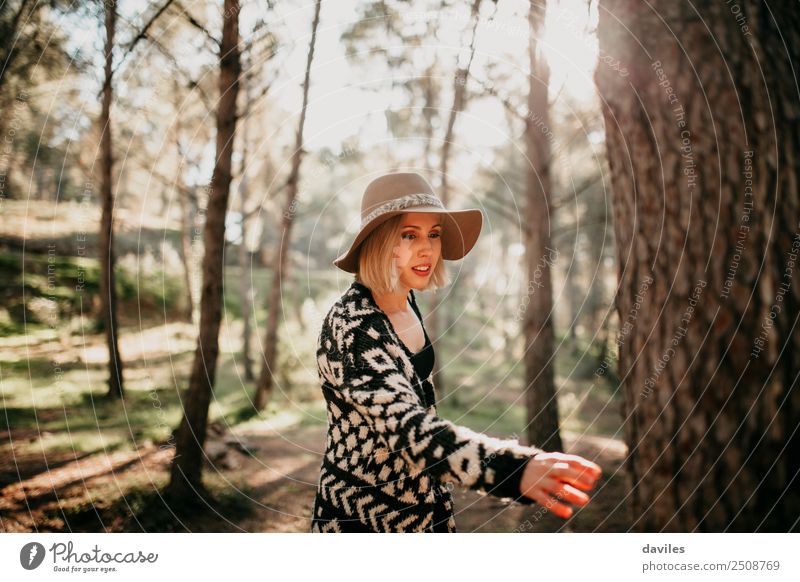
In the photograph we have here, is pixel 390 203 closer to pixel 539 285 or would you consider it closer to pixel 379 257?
pixel 379 257

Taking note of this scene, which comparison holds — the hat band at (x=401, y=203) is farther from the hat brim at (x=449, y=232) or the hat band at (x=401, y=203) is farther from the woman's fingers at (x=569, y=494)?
the woman's fingers at (x=569, y=494)

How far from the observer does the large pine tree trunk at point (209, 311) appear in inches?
170

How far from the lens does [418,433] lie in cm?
153

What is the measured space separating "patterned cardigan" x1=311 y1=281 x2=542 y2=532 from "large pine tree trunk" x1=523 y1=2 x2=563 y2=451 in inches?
161

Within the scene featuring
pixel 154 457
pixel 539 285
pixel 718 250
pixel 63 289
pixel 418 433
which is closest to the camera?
pixel 418 433

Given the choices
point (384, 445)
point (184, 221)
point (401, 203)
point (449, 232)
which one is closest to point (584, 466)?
point (384, 445)

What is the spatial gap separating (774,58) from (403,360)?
5.76 ft

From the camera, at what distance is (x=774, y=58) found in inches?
71.9

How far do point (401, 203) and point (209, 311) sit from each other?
310 cm

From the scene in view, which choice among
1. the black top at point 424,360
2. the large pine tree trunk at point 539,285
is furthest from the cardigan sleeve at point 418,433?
the large pine tree trunk at point 539,285

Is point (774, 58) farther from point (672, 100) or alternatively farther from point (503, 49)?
point (503, 49)

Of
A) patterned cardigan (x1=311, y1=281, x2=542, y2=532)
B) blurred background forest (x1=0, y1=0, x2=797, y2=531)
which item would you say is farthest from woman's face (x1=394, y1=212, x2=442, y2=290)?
blurred background forest (x1=0, y1=0, x2=797, y2=531)
